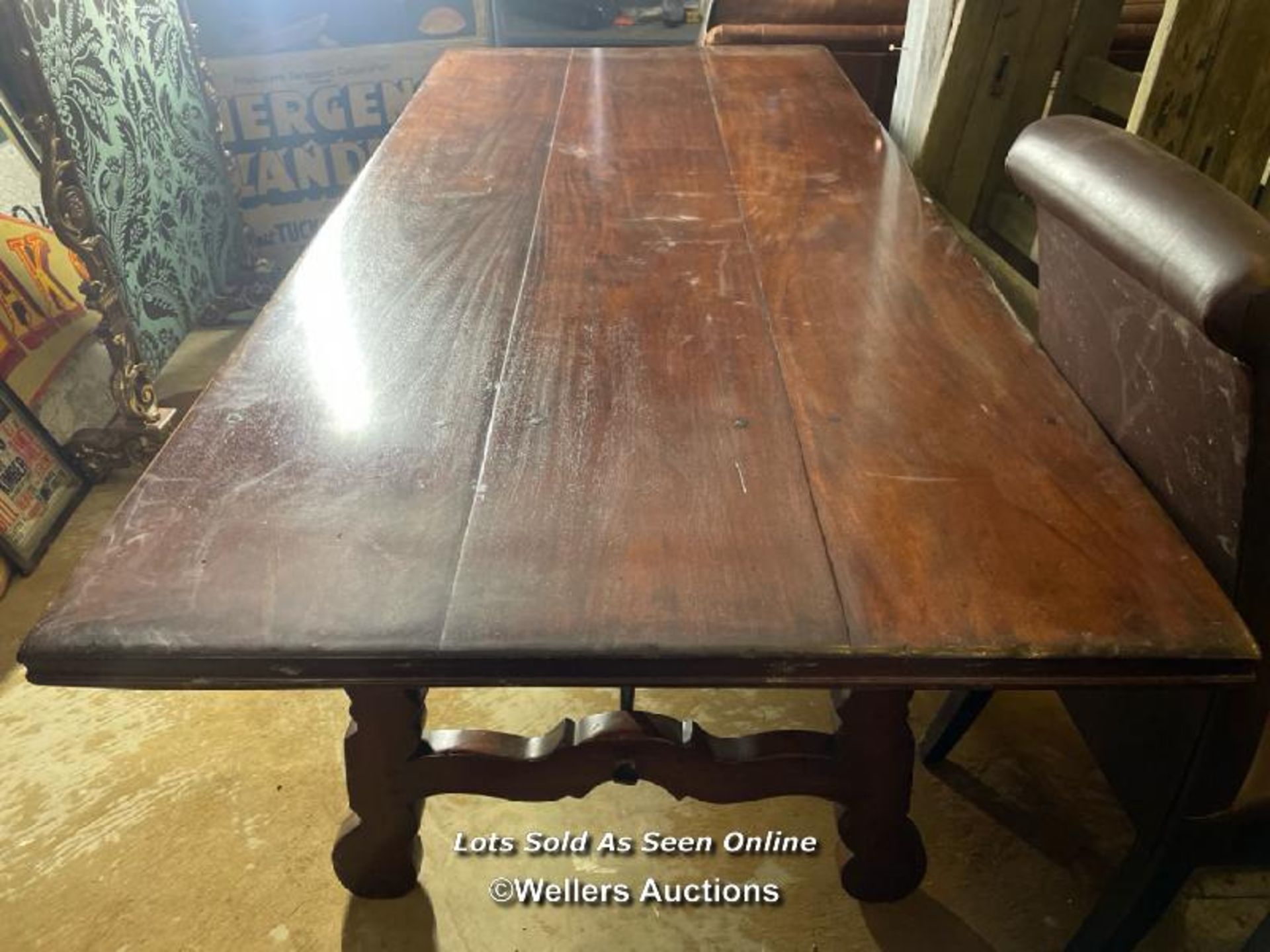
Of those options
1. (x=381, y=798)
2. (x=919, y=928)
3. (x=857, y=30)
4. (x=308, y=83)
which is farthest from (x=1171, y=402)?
(x=308, y=83)

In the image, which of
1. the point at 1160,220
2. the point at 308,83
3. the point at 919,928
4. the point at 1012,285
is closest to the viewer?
the point at 1160,220

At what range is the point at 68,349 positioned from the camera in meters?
2.21

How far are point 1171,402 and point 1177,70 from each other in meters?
1.10

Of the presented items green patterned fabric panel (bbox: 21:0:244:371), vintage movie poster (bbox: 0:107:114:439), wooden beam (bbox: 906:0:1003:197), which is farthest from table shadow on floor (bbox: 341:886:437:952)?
wooden beam (bbox: 906:0:1003:197)

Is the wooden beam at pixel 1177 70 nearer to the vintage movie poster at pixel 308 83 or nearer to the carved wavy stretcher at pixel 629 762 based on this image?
the carved wavy stretcher at pixel 629 762

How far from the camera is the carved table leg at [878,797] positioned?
1.04 metres

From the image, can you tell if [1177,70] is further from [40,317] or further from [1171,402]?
[40,317]

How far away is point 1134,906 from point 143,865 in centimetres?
139

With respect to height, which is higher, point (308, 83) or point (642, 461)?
point (642, 461)

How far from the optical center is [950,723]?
4.86ft

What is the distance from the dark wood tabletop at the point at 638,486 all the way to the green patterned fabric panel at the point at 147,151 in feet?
4.17

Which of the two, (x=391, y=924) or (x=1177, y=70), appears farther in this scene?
(x=1177, y=70)

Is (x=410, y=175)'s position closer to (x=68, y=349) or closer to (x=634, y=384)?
(x=634, y=384)

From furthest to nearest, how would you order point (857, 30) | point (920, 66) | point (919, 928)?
point (857, 30) → point (920, 66) → point (919, 928)
